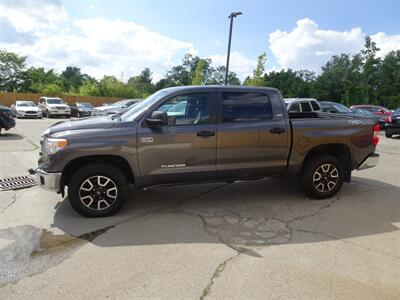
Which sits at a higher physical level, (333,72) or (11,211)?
(333,72)

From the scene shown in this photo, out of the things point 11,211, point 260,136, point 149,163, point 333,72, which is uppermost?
point 333,72

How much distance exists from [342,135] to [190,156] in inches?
104

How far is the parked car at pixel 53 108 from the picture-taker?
2828cm

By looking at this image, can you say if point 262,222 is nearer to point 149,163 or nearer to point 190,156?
point 190,156

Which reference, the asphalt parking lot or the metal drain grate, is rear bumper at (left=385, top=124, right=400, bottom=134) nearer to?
the asphalt parking lot

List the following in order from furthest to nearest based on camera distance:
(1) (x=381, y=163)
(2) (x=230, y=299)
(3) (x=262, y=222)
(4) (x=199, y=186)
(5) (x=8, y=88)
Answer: (5) (x=8, y=88) → (1) (x=381, y=163) → (4) (x=199, y=186) → (3) (x=262, y=222) → (2) (x=230, y=299)

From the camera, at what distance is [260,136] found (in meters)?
5.39

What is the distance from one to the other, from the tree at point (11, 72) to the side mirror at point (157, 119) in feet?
189

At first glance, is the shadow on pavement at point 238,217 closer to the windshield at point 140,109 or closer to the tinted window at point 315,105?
the windshield at point 140,109

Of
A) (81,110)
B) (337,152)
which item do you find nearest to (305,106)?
(337,152)

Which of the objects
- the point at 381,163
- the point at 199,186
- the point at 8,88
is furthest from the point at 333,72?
the point at 199,186

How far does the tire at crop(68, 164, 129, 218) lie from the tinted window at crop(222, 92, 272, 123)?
1813mm

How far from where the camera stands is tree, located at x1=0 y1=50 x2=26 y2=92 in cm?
5372

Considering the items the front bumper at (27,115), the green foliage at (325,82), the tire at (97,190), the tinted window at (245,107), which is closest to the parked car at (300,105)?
the tinted window at (245,107)
